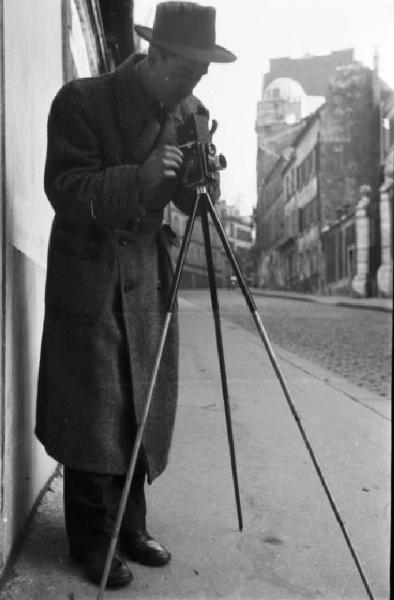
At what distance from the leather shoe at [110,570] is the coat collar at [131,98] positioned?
125cm

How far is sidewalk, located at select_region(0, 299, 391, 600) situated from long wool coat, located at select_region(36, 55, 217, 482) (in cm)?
38

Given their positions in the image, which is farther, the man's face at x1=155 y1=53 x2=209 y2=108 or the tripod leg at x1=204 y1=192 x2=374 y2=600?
the tripod leg at x1=204 y1=192 x2=374 y2=600

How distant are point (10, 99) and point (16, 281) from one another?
1.76ft

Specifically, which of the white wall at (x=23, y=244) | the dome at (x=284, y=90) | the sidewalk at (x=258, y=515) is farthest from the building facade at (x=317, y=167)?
the sidewalk at (x=258, y=515)

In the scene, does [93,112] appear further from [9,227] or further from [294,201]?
[294,201]

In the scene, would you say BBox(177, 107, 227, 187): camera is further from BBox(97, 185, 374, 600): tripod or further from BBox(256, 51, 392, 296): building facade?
BBox(256, 51, 392, 296): building facade

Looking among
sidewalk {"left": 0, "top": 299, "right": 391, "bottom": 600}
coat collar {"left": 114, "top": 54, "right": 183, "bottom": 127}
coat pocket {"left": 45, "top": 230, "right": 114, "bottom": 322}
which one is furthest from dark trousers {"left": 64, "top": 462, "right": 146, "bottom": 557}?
coat collar {"left": 114, "top": 54, "right": 183, "bottom": 127}

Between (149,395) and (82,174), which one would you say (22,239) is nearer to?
(82,174)

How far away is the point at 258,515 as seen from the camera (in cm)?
268

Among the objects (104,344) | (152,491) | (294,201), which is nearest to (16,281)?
(104,344)

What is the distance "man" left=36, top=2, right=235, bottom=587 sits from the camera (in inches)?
72.6

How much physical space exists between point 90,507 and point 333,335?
8530mm

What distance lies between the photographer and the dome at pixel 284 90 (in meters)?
2.23

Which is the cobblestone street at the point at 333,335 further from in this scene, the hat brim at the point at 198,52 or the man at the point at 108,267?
the hat brim at the point at 198,52
